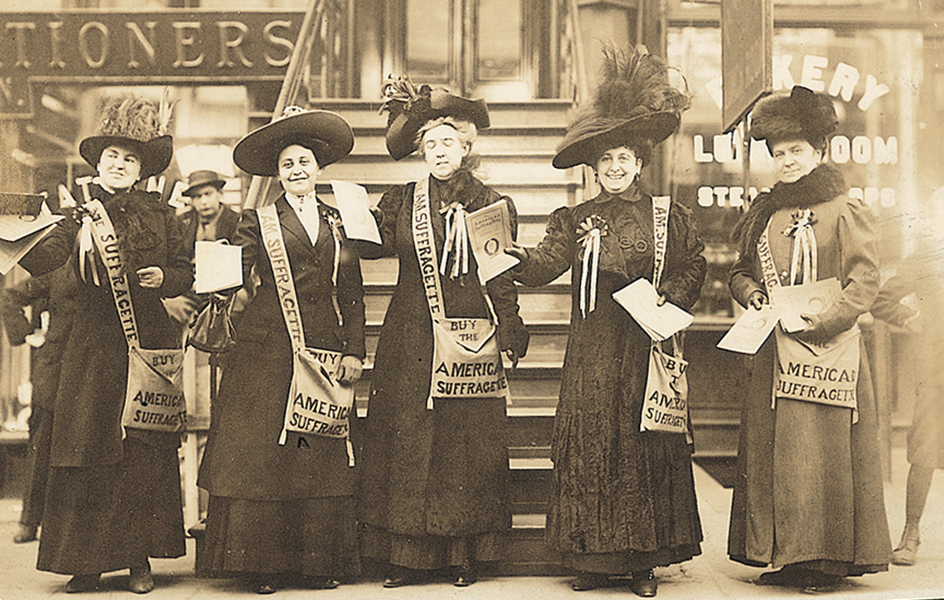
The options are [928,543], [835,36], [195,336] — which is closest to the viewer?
[195,336]

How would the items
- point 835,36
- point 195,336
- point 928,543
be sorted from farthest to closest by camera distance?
point 835,36
point 928,543
point 195,336

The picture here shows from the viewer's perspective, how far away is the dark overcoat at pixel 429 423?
4.16 m

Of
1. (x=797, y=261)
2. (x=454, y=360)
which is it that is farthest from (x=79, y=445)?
(x=797, y=261)

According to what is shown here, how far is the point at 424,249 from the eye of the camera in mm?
4199

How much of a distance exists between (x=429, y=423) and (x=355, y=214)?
969mm

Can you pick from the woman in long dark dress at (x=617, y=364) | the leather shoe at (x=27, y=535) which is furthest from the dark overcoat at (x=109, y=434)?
the woman in long dark dress at (x=617, y=364)

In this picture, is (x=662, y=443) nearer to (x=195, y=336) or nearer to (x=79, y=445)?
(x=195, y=336)

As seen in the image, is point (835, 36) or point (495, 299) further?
point (835, 36)

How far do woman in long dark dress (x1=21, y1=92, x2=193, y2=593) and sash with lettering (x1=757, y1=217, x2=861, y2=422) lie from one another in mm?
2673

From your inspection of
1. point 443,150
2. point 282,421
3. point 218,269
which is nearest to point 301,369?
point 282,421

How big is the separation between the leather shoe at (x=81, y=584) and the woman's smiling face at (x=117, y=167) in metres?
1.71

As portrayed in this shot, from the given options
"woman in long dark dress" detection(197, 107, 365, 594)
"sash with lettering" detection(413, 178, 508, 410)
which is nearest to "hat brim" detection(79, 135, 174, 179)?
"woman in long dark dress" detection(197, 107, 365, 594)

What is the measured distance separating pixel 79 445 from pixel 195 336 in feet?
2.30

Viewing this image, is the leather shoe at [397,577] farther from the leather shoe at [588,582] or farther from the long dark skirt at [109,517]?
the long dark skirt at [109,517]
